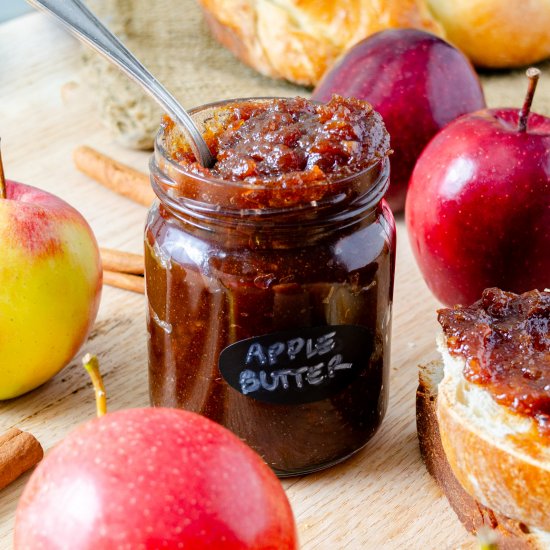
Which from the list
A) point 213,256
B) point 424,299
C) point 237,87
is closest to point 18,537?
point 213,256

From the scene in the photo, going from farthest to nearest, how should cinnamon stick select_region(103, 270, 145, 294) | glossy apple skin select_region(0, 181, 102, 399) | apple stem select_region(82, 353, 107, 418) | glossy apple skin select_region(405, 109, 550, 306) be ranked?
cinnamon stick select_region(103, 270, 145, 294), glossy apple skin select_region(405, 109, 550, 306), glossy apple skin select_region(0, 181, 102, 399), apple stem select_region(82, 353, 107, 418)

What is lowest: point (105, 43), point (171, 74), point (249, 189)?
point (171, 74)

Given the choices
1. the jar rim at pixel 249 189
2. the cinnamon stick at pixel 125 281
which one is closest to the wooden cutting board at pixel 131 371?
the cinnamon stick at pixel 125 281

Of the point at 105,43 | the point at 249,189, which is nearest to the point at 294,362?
the point at 249,189

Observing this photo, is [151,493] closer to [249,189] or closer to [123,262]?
[249,189]

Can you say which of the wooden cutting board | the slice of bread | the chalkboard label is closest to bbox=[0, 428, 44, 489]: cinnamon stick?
the wooden cutting board

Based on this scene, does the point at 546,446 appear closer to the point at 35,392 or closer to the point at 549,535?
the point at 549,535

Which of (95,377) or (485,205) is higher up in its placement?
(95,377)

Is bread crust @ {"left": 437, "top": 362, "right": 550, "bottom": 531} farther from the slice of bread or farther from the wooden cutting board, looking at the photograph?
the wooden cutting board
